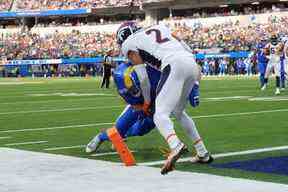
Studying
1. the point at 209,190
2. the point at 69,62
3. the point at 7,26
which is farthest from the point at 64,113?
the point at 7,26

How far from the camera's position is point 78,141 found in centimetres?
977

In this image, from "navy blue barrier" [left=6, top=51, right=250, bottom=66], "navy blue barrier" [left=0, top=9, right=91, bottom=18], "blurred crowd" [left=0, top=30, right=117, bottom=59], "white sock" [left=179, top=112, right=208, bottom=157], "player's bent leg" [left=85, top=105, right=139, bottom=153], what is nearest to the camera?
"white sock" [left=179, top=112, right=208, bottom=157]

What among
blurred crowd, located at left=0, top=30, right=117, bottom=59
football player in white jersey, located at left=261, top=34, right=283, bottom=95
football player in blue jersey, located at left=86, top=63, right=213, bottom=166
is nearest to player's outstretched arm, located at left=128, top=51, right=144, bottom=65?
football player in blue jersey, located at left=86, top=63, right=213, bottom=166

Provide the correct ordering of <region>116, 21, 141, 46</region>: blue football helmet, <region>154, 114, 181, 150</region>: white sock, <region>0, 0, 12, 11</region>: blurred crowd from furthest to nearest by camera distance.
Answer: <region>0, 0, 12, 11</region>: blurred crowd
<region>116, 21, 141, 46</region>: blue football helmet
<region>154, 114, 181, 150</region>: white sock

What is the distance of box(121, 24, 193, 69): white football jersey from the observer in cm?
714

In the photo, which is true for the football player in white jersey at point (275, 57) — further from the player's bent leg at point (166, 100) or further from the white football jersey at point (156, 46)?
the player's bent leg at point (166, 100)

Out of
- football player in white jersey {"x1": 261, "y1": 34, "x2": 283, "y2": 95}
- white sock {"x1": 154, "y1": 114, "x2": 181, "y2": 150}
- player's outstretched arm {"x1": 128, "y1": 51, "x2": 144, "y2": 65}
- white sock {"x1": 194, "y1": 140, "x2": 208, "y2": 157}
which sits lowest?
football player in white jersey {"x1": 261, "y1": 34, "x2": 283, "y2": 95}

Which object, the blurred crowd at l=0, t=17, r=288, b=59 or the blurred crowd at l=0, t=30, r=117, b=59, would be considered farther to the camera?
the blurred crowd at l=0, t=30, r=117, b=59

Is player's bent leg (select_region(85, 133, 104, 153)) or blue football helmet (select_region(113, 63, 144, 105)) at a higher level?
blue football helmet (select_region(113, 63, 144, 105))

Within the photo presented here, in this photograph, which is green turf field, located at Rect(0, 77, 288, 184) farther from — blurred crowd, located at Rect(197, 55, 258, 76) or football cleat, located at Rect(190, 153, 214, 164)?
blurred crowd, located at Rect(197, 55, 258, 76)

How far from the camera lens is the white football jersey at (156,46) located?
714cm

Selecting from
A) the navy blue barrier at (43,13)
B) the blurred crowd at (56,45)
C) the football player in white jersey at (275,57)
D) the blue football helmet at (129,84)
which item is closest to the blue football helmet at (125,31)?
the blue football helmet at (129,84)

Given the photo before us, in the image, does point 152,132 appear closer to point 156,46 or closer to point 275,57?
point 156,46

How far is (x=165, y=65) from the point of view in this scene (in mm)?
7117
